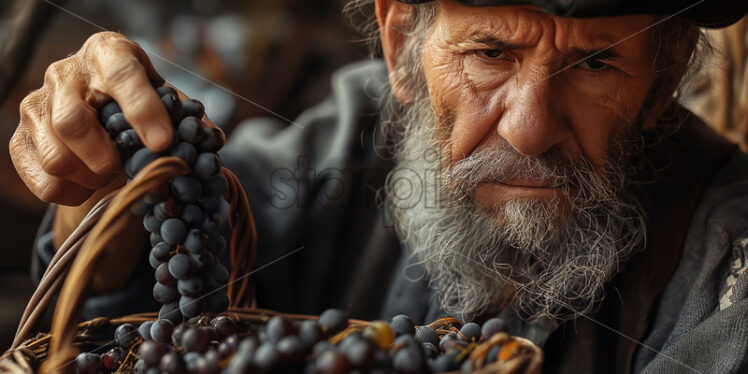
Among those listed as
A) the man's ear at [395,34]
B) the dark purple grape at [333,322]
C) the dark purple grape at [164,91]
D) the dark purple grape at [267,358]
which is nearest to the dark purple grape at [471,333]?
the dark purple grape at [333,322]

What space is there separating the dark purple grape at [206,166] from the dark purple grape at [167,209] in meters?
0.05

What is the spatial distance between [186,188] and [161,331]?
0.17 m

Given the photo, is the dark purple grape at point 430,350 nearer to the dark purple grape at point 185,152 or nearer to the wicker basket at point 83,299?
the wicker basket at point 83,299

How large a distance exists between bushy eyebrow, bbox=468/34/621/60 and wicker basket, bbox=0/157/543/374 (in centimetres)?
42

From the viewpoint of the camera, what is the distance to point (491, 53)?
898 millimetres

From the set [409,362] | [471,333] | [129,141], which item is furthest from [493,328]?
[129,141]

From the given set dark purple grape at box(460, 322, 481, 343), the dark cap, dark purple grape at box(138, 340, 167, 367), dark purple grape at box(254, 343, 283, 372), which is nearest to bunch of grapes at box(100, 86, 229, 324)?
dark purple grape at box(138, 340, 167, 367)

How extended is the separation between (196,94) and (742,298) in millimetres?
1579

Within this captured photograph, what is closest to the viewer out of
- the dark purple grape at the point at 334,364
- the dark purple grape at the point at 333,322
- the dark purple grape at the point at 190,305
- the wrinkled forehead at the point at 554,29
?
the dark purple grape at the point at 334,364

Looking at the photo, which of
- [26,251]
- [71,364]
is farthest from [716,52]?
[26,251]

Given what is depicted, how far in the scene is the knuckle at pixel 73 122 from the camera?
70cm

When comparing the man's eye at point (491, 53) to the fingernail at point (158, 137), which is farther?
the man's eye at point (491, 53)

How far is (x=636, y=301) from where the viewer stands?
1.02 metres

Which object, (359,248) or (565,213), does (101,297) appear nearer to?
(359,248)
